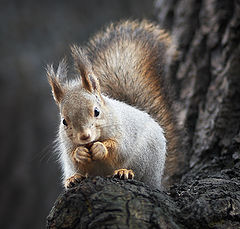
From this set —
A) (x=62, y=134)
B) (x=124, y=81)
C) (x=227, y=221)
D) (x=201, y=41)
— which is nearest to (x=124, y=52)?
(x=124, y=81)

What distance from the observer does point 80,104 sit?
1.46 metres

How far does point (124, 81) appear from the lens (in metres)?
1.89

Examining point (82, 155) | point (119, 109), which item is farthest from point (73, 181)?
point (119, 109)

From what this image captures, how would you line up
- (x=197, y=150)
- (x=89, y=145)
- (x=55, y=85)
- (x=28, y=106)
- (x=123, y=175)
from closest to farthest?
(x=123, y=175), (x=89, y=145), (x=55, y=85), (x=197, y=150), (x=28, y=106)

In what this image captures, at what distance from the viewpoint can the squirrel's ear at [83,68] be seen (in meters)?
1.54

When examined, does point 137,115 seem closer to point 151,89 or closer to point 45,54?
point 151,89

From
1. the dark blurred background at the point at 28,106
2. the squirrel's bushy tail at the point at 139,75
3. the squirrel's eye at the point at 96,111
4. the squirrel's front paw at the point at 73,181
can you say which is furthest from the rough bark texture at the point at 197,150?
the dark blurred background at the point at 28,106

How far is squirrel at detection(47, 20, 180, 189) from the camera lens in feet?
4.77

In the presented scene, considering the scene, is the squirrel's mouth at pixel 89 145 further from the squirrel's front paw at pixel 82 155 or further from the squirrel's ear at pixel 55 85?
the squirrel's ear at pixel 55 85

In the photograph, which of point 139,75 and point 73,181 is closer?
point 73,181

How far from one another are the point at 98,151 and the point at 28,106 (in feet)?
8.73

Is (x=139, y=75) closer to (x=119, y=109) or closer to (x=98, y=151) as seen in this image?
(x=119, y=109)

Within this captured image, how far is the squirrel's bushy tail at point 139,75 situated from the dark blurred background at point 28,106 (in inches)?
73.9

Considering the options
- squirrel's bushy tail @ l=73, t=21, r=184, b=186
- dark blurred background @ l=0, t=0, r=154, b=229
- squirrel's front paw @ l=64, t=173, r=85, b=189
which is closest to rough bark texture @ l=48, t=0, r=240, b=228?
squirrel's bushy tail @ l=73, t=21, r=184, b=186
